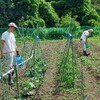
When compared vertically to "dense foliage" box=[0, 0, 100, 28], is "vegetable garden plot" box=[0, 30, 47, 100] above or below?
below

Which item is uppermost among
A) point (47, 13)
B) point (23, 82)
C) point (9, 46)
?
point (47, 13)

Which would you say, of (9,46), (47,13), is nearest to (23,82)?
(9,46)

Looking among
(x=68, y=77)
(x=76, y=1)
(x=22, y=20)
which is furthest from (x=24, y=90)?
(x=76, y=1)

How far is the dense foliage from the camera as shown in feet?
105

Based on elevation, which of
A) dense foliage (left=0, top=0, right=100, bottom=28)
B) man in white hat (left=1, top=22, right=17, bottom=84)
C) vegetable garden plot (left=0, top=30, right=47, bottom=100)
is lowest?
vegetable garden plot (left=0, top=30, right=47, bottom=100)

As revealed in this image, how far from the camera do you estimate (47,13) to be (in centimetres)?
3394

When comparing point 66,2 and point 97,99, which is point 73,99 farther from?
point 66,2

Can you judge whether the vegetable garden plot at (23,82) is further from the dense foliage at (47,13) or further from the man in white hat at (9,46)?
the dense foliage at (47,13)

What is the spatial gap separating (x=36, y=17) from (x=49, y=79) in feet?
74.8

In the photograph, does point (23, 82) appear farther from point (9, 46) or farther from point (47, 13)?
point (47, 13)

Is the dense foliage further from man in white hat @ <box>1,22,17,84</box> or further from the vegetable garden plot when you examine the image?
man in white hat @ <box>1,22,17,84</box>

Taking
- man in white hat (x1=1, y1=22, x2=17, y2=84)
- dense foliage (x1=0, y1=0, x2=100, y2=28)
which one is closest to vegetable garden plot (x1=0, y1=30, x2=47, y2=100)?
man in white hat (x1=1, y1=22, x2=17, y2=84)

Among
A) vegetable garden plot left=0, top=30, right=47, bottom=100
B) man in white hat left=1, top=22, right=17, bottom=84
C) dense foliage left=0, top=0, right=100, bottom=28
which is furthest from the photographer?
dense foliage left=0, top=0, right=100, bottom=28

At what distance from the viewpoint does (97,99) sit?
25.8 feet
